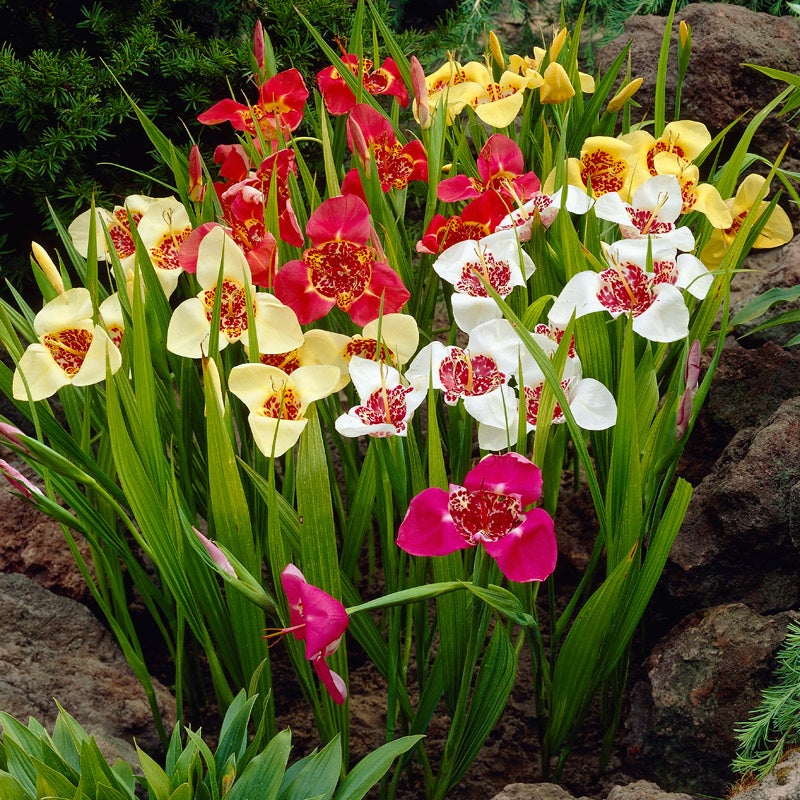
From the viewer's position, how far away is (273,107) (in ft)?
5.25

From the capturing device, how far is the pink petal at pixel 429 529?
97 centimetres

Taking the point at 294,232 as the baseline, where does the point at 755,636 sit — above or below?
below

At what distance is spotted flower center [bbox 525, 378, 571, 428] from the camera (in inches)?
45.3

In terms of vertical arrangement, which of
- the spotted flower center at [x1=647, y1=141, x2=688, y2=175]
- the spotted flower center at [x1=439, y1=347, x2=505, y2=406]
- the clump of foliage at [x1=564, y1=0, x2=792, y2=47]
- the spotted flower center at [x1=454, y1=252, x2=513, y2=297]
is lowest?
the spotted flower center at [x1=439, y1=347, x2=505, y2=406]

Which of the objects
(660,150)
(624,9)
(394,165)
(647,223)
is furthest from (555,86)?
(624,9)

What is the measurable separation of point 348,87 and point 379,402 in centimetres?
78

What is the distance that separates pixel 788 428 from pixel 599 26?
6.64 ft

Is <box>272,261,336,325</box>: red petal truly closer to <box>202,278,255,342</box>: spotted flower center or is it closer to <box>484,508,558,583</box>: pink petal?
<box>202,278,255,342</box>: spotted flower center

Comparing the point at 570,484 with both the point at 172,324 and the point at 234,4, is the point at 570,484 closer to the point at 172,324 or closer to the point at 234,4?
the point at 172,324

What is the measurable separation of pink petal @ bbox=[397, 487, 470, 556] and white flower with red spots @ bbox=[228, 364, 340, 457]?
23cm

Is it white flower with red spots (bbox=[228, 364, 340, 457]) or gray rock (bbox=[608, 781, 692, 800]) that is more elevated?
white flower with red spots (bbox=[228, 364, 340, 457])

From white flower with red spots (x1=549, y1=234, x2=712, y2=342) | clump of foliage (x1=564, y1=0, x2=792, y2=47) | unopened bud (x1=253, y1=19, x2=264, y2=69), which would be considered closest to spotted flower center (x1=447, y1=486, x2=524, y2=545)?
white flower with red spots (x1=549, y1=234, x2=712, y2=342)

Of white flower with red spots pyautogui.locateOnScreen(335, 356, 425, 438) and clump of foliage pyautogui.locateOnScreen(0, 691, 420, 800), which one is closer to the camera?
clump of foliage pyautogui.locateOnScreen(0, 691, 420, 800)

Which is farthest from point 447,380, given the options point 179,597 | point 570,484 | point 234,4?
point 234,4
